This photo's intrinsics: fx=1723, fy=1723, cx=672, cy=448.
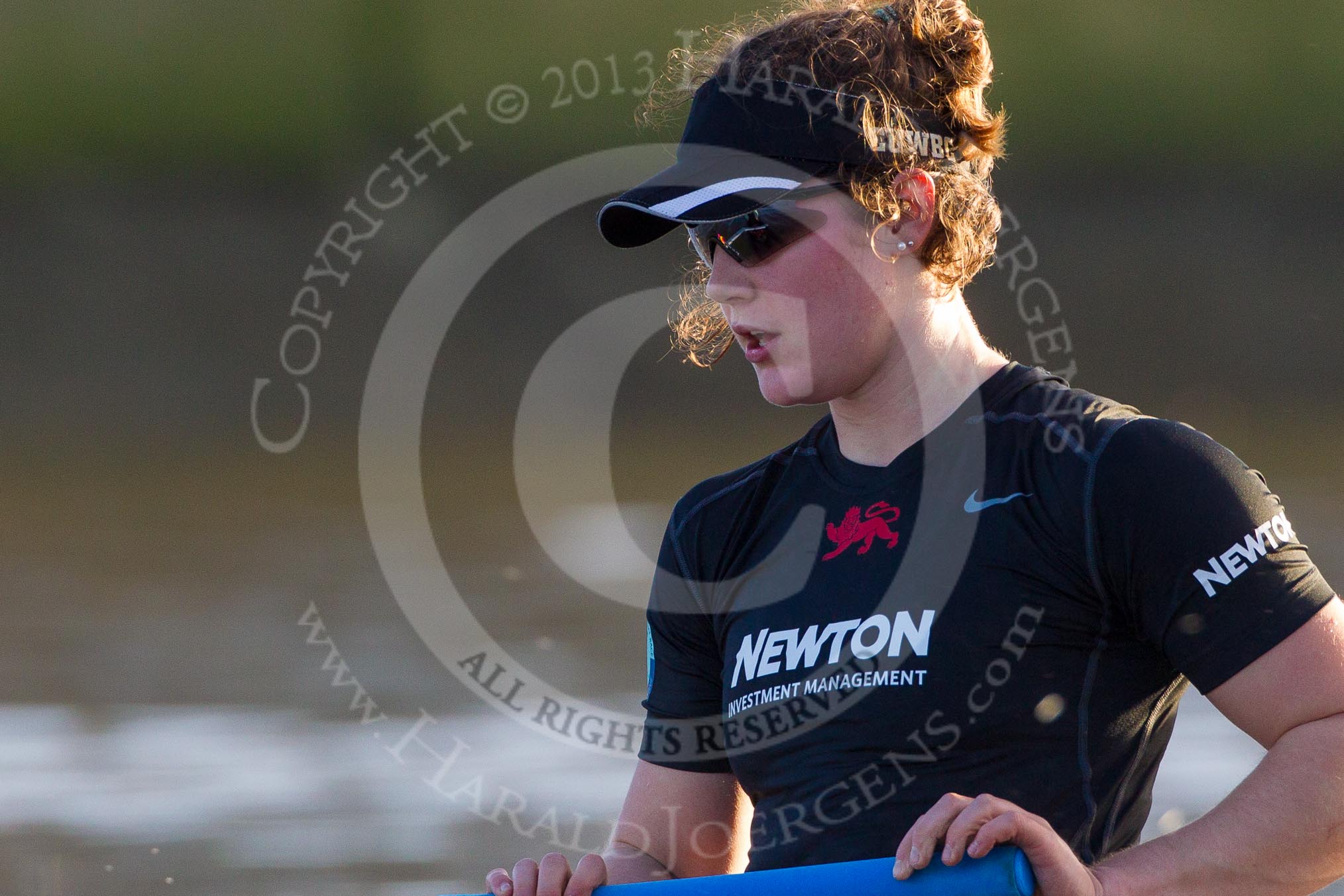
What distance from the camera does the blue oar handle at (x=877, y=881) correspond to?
1259 mm

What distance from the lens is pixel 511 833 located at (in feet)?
12.3

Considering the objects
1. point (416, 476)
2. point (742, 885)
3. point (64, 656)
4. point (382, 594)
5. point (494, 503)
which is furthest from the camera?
point (416, 476)

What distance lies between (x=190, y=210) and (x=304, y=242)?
82cm

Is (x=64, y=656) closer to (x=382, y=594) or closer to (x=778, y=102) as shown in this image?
(x=382, y=594)

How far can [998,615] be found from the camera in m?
1.47

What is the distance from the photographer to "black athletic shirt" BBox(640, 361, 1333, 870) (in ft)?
4.50

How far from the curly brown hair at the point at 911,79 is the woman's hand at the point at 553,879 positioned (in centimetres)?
64

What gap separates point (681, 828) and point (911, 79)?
30.0 inches

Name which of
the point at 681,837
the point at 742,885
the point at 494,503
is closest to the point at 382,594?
the point at 494,503

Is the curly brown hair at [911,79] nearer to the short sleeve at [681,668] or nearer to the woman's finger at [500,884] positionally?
the short sleeve at [681,668]

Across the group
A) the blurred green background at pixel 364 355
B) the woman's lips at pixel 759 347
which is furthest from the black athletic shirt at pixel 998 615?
the blurred green background at pixel 364 355

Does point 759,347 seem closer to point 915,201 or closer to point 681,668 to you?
point 915,201

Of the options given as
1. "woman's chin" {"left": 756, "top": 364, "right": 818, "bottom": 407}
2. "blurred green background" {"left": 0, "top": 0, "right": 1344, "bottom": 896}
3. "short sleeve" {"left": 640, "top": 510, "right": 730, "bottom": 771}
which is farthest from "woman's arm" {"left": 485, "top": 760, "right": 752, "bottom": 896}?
"blurred green background" {"left": 0, "top": 0, "right": 1344, "bottom": 896}

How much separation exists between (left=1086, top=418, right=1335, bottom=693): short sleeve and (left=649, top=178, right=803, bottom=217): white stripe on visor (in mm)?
386
